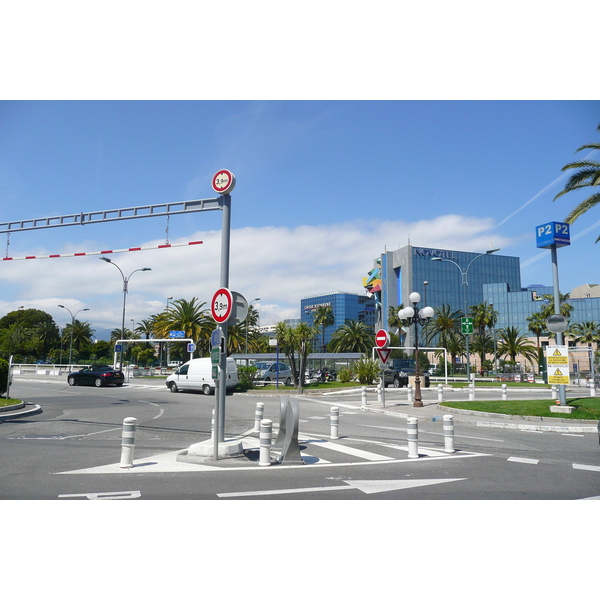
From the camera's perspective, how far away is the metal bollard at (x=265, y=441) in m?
8.34

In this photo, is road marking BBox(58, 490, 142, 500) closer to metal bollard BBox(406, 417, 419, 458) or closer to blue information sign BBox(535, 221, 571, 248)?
metal bollard BBox(406, 417, 419, 458)

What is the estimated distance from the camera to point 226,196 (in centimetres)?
1026

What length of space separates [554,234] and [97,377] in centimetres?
2875

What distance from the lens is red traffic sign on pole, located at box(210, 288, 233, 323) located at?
29.5 ft

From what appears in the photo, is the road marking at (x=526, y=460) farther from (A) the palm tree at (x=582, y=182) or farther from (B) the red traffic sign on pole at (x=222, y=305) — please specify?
(A) the palm tree at (x=582, y=182)

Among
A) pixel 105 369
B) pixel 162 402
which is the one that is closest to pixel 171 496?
pixel 162 402

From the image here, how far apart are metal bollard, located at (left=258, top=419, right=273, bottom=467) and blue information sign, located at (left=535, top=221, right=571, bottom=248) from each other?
14.3 metres

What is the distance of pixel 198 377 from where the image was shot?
29297mm

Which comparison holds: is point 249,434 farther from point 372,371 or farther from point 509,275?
point 509,275

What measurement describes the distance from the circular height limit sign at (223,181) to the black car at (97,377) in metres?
27.0

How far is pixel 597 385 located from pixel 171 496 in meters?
36.9

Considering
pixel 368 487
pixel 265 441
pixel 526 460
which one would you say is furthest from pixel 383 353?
pixel 368 487

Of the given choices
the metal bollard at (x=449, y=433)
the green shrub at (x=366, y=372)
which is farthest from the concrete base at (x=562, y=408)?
the green shrub at (x=366, y=372)

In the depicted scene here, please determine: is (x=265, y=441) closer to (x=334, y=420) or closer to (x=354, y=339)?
(x=334, y=420)
